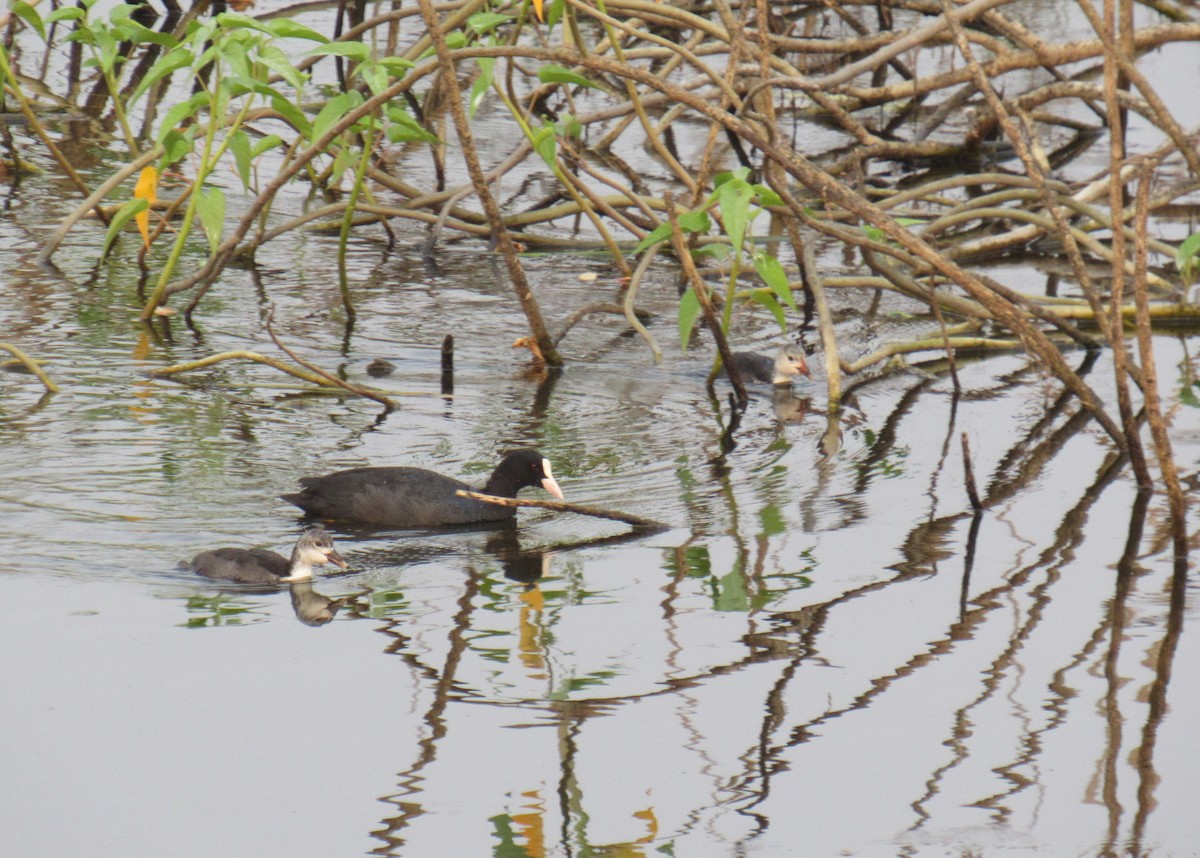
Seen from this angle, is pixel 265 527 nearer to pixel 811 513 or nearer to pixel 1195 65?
pixel 811 513

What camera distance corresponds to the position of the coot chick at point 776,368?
934 cm

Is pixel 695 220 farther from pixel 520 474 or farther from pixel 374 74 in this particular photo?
pixel 374 74

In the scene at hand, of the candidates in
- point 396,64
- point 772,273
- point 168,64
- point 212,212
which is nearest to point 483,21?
point 396,64

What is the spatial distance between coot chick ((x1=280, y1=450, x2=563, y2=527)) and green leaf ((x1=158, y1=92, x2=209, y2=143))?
192cm

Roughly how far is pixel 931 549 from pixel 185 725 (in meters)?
3.07

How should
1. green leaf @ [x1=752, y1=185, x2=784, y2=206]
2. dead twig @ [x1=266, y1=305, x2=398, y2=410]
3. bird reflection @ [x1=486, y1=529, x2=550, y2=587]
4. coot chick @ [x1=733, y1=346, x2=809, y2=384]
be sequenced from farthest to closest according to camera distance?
1. coot chick @ [x1=733, y1=346, x2=809, y2=384]
2. dead twig @ [x1=266, y1=305, x2=398, y2=410]
3. green leaf @ [x1=752, y1=185, x2=784, y2=206]
4. bird reflection @ [x1=486, y1=529, x2=550, y2=587]

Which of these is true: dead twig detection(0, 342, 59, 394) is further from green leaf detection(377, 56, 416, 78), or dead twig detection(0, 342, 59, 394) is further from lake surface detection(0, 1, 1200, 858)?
green leaf detection(377, 56, 416, 78)

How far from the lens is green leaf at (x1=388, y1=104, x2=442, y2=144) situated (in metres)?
8.58

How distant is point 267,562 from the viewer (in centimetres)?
645

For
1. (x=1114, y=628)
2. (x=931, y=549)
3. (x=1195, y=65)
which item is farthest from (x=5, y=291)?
(x=1195, y=65)

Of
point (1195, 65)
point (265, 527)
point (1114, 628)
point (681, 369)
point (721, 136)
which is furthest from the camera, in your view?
point (1195, 65)

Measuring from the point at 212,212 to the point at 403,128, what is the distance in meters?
1.07

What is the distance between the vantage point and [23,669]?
5441 mm

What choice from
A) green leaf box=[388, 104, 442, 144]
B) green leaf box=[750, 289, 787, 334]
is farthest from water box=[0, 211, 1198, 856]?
green leaf box=[388, 104, 442, 144]
